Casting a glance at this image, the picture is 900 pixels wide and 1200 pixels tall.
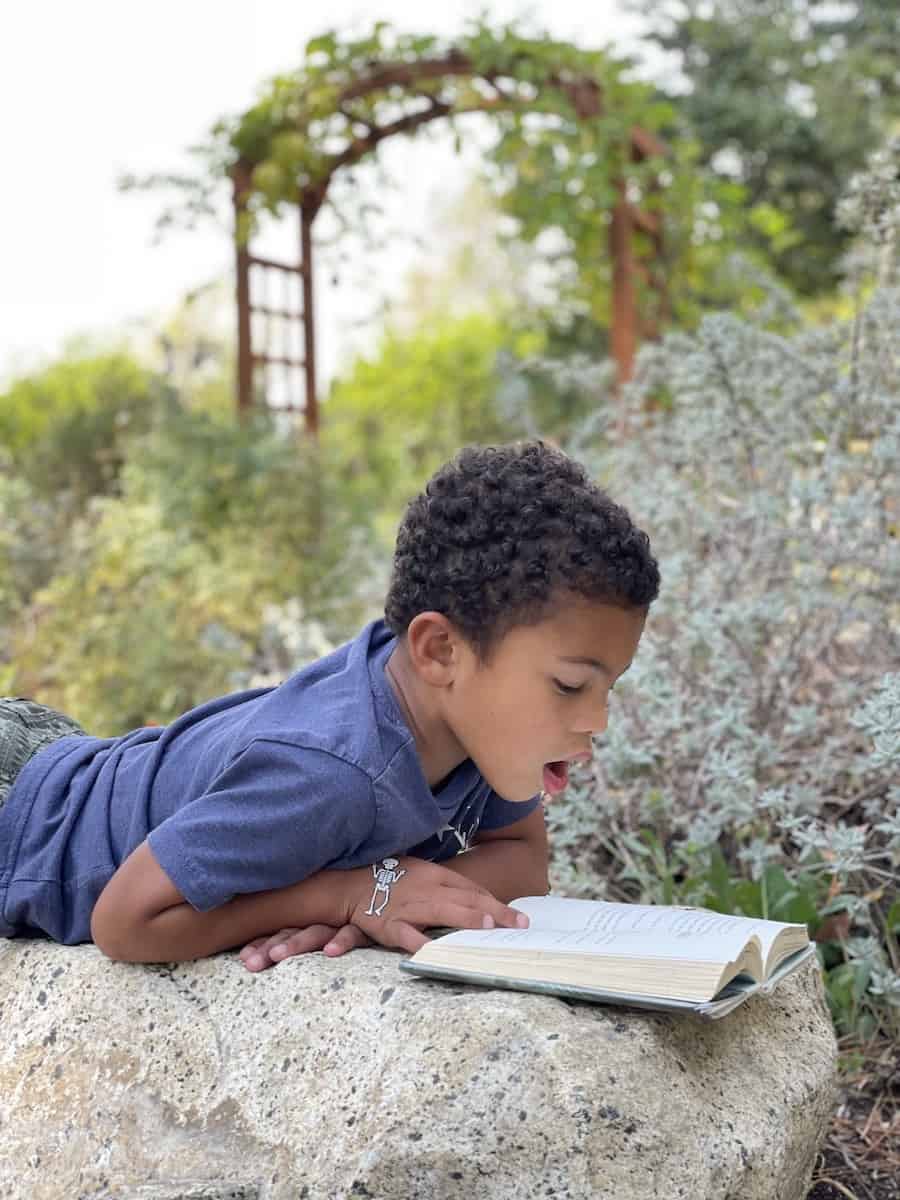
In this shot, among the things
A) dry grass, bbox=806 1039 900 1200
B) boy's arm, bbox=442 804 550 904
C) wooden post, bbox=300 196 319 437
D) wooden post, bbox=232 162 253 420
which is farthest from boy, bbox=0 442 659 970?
wooden post, bbox=300 196 319 437

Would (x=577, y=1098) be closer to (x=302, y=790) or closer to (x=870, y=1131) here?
(x=302, y=790)

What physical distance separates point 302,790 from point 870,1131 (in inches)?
49.7

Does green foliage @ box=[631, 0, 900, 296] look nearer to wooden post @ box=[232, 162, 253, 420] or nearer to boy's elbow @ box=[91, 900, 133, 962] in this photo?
wooden post @ box=[232, 162, 253, 420]

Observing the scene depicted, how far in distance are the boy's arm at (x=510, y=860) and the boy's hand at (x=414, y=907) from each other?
0.20m

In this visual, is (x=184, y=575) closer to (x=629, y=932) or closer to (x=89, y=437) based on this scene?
(x=89, y=437)

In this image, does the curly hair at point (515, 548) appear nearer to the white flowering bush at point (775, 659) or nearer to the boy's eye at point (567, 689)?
the boy's eye at point (567, 689)

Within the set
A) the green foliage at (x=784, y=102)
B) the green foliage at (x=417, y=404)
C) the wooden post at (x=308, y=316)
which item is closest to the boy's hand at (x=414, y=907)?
the wooden post at (x=308, y=316)

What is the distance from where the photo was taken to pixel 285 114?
716cm

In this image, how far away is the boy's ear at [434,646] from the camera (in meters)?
1.75

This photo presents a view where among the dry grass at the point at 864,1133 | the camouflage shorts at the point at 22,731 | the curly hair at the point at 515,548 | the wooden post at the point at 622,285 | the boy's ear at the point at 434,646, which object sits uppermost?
the wooden post at the point at 622,285

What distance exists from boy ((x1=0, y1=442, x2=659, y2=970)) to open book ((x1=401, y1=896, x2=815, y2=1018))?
13 centimetres

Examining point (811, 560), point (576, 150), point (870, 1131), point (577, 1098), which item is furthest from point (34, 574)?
point (577, 1098)

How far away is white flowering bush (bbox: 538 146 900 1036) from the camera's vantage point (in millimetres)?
2582

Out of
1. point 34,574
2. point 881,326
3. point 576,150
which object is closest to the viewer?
point 881,326
